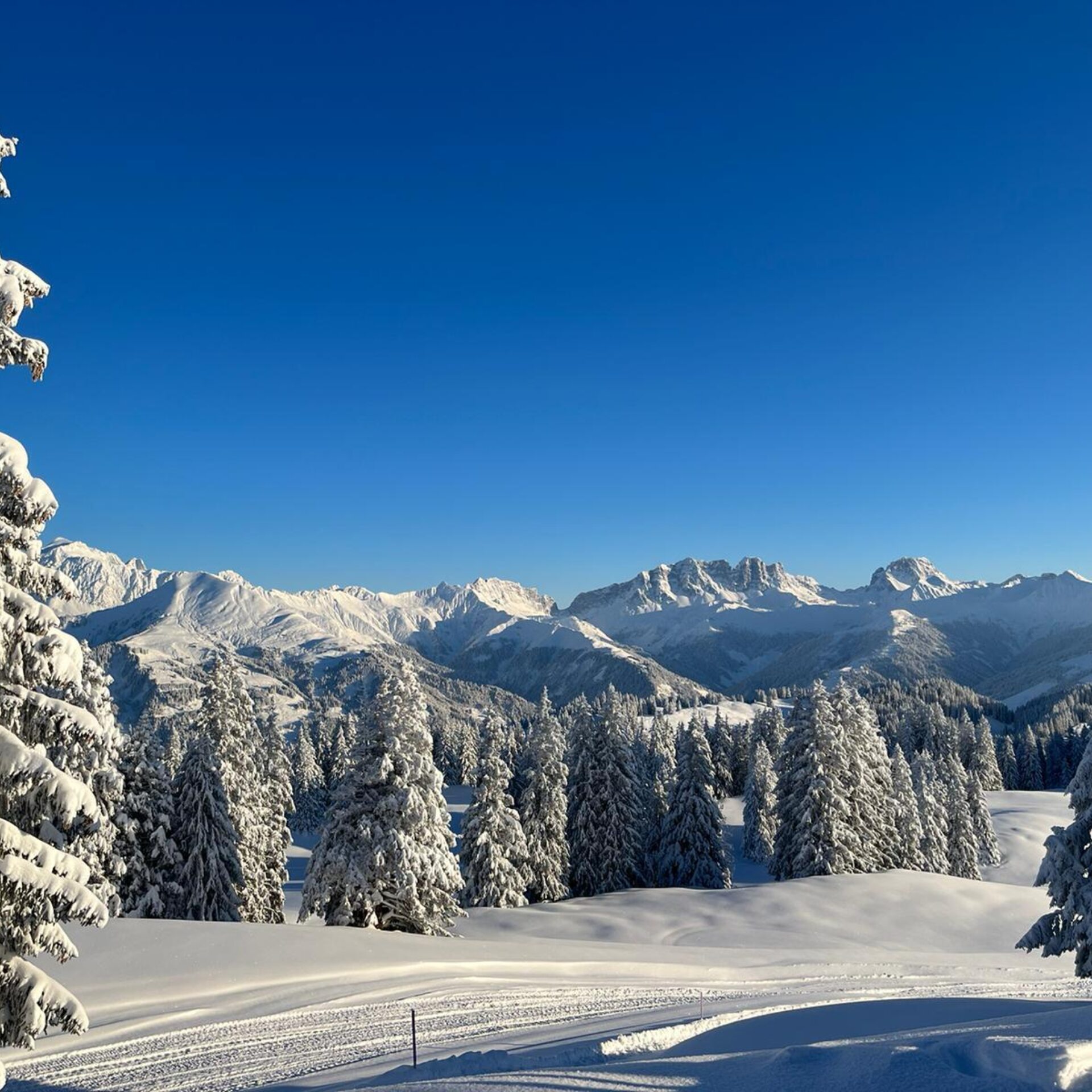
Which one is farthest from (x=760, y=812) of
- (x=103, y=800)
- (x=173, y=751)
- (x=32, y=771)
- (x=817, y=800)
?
(x=32, y=771)

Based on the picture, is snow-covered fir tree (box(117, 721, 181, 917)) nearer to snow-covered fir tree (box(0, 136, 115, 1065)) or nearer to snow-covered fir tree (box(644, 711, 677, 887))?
snow-covered fir tree (box(0, 136, 115, 1065))

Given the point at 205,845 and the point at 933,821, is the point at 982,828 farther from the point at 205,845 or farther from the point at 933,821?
the point at 205,845

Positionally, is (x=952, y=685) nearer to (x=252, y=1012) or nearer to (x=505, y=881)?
(x=505, y=881)

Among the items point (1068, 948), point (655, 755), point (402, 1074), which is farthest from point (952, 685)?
point (402, 1074)

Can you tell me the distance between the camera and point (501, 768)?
4047 centimetres

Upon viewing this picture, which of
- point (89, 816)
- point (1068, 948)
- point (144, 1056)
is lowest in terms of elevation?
point (1068, 948)

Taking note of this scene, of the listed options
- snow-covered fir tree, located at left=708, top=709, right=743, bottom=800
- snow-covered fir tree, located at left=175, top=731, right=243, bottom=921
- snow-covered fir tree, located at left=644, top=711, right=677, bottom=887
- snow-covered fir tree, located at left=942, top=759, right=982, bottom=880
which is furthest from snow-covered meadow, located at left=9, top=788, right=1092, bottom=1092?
snow-covered fir tree, located at left=708, top=709, right=743, bottom=800

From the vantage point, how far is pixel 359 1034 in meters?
14.7

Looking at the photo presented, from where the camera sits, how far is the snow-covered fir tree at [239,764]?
3359 cm

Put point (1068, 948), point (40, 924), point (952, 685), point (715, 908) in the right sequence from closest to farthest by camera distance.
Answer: point (40, 924), point (1068, 948), point (715, 908), point (952, 685)

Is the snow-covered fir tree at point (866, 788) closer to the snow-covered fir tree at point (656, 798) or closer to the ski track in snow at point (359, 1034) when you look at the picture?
the snow-covered fir tree at point (656, 798)

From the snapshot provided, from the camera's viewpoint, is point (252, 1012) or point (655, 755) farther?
point (655, 755)

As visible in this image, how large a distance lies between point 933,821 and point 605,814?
87.5 feet

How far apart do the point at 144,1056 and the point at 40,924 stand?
600 cm
